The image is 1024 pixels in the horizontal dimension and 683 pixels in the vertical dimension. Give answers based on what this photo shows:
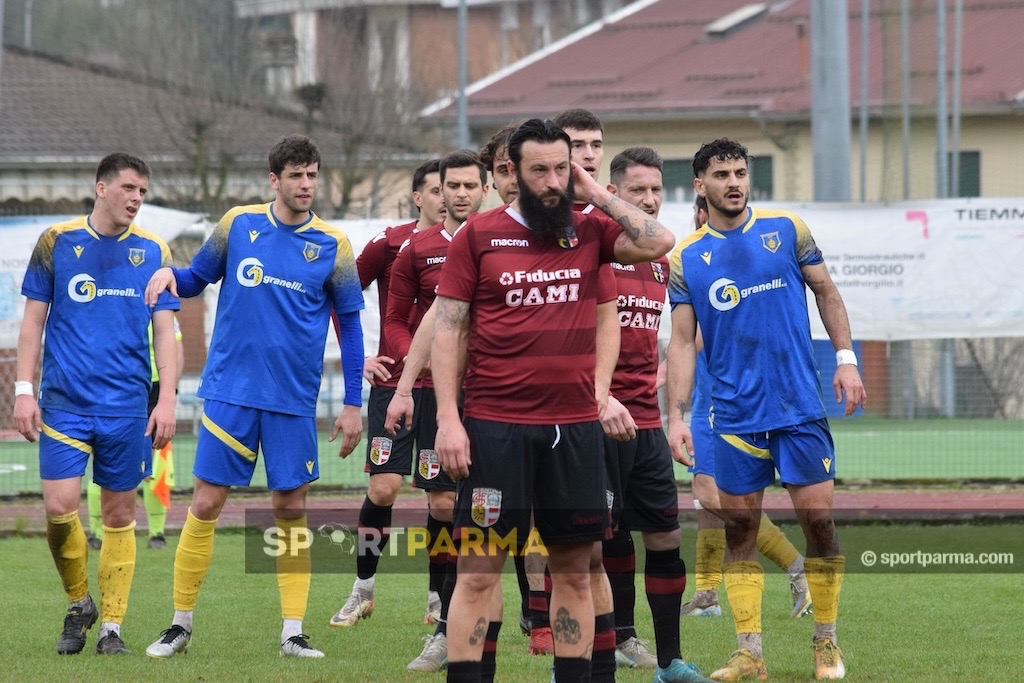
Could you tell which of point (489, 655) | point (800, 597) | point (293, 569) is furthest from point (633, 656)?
point (293, 569)

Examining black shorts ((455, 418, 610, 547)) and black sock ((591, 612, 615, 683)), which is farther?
black sock ((591, 612, 615, 683))

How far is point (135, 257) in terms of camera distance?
Result: 7293mm

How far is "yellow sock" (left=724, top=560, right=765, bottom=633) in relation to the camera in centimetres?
664

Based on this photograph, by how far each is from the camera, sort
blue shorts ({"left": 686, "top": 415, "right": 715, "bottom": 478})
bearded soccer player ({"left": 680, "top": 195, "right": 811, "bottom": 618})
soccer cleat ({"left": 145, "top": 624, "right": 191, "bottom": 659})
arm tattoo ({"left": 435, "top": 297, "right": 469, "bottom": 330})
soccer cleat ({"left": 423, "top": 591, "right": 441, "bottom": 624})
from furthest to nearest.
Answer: blue shorts ({"left": 686, "top": 415, "right": 715, "bottom": 478})
bearded soccer player ({"left": 680, "top": 195, "right": 811, "bottom": 618})
soccer cleat ({"left": 423, "top": 591, "right": 441, "bottom": 624})
soccer cleat ({"left": 145, "top": 624, "right": 191, "bottom": 659})
arm tattoo ({"left": 435, "top": 297, "right": 469, "bottom": 330})

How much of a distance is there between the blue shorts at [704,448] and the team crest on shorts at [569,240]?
10.4 feet

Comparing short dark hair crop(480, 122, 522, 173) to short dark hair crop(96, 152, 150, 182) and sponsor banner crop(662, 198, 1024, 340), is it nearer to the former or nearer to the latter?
short dark hair crop(96, 152, 150, 182)

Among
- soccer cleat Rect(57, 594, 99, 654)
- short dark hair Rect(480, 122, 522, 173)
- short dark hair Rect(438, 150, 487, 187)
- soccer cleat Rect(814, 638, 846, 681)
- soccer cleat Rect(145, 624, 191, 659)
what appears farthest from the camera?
short dark hair Rect(438, 150, 487, 187)

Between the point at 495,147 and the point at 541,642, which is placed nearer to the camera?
the point at 495,147

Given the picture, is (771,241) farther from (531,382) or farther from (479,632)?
(479,632)

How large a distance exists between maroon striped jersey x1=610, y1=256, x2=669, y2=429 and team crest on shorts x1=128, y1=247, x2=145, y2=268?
2421 mm

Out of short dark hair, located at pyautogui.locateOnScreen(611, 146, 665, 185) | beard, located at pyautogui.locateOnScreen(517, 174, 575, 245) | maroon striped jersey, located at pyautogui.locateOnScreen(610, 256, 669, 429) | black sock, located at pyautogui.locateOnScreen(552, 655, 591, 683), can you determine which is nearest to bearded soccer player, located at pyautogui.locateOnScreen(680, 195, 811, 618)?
short dark hair, located at pyautogui.locateOnScreen(611, 146, 665, 185)

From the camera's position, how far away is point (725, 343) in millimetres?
6754

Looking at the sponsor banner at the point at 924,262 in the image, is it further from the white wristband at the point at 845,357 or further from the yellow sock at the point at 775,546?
the white wristband at the point at 845,357

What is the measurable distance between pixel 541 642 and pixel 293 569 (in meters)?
1.31
